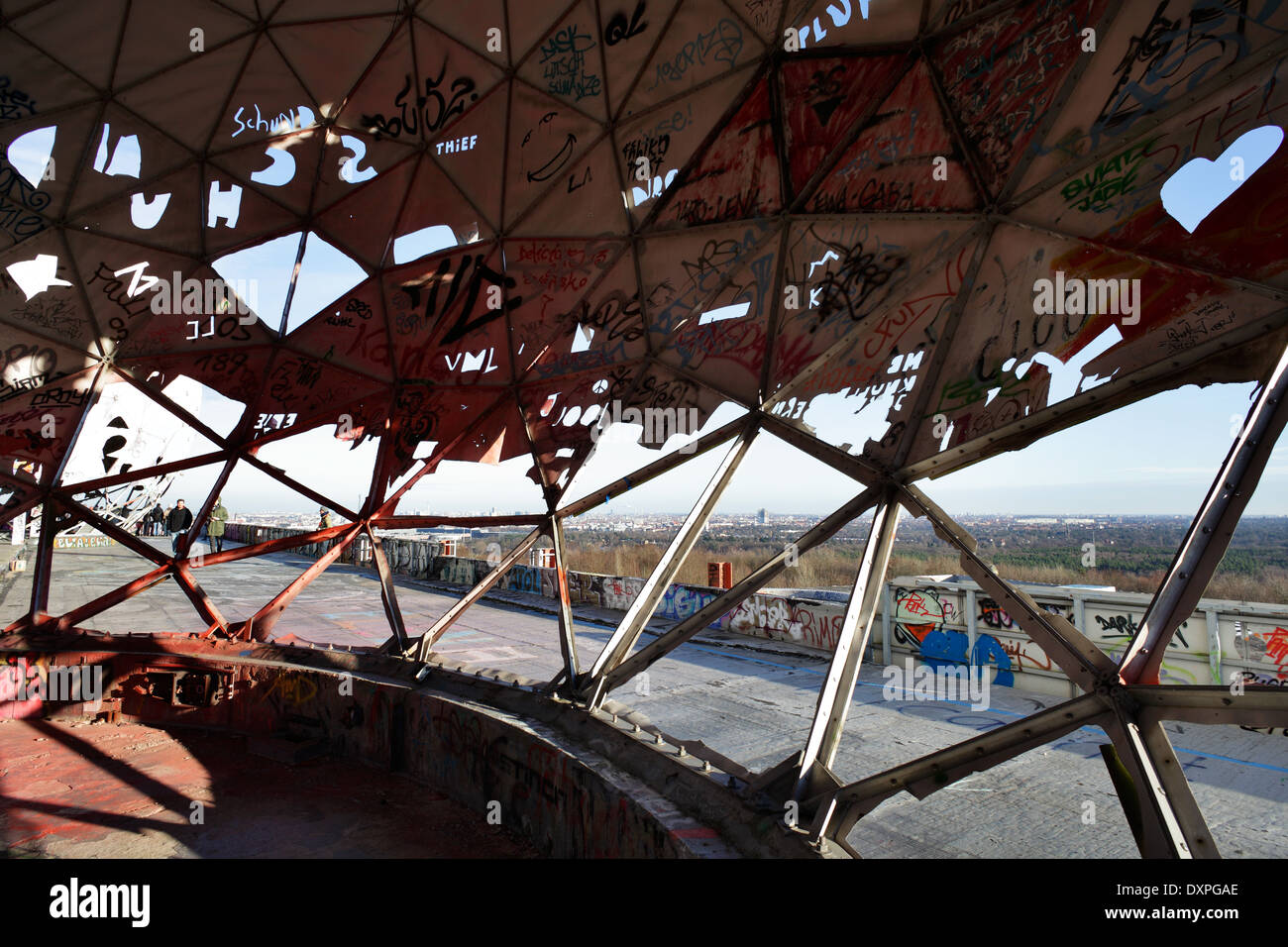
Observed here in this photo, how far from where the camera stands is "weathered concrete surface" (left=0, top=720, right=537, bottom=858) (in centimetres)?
762

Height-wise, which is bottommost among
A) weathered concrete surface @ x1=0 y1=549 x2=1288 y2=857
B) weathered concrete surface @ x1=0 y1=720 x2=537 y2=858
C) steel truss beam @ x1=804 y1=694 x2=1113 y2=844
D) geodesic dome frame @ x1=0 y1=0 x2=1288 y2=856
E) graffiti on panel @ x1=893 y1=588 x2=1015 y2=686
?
weathered concrete surface @ x1=0 y1=549 x2=1288 y2=857

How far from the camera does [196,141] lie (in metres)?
9.57

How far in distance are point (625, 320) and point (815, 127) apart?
3284 millimetres

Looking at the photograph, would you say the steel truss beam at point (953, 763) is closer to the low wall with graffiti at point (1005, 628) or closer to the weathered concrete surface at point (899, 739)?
the weathered concrete surface at point (899, 739)

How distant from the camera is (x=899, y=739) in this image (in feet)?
38.4

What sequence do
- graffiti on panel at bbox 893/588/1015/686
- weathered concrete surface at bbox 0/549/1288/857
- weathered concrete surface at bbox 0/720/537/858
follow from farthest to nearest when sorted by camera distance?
graffiti on panel at bbox 893/588/1015/686
weathered concrete surface at bbox 0/549/1288/857
weathered concrete surface at bbox 0/720/537/858

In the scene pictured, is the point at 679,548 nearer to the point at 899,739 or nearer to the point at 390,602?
the point at 390,602

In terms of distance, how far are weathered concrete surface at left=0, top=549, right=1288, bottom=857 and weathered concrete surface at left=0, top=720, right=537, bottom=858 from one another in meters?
4.72

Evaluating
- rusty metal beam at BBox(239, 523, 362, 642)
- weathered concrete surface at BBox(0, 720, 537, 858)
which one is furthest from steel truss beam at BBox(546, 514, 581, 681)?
rusty metal beam at BBox(239, 523, 362, 642)

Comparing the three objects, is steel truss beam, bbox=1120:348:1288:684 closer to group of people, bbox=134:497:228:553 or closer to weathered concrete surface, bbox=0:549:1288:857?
weathered concrete surface, bbox=0:549:1288:857

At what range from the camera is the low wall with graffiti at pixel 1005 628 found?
40.0 ft

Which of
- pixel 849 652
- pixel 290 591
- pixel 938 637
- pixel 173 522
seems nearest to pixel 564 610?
pixel 849 652

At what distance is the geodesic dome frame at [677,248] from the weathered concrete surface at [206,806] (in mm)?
1962
